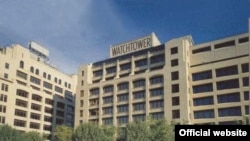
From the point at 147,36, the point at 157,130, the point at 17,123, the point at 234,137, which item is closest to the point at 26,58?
the point at 17,123

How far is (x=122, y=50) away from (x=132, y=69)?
29.3 feet

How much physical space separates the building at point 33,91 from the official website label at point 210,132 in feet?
330

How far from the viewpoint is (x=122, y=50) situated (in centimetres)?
11750

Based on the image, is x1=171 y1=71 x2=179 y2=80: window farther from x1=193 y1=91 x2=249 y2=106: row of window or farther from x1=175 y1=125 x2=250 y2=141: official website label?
x1=175 y1=125 x2=250 y2=141: official website label

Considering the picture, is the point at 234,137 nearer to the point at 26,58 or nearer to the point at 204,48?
the point at 204,48

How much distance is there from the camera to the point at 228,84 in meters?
92.2

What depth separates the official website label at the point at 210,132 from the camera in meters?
10.8

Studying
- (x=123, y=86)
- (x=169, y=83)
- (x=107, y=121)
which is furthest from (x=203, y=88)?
(x=107, y=121)

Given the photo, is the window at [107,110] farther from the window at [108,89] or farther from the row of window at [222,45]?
the row of window at [222,45]

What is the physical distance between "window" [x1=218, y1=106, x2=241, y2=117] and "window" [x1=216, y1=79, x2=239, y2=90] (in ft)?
18.8

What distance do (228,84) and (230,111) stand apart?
290 inches

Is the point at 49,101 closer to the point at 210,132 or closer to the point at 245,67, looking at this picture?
the point at 245,67

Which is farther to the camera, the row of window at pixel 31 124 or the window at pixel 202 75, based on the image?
the row of window at pixel 31 124

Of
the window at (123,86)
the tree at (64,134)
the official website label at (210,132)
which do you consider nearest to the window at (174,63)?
the window at (123,86)
